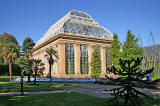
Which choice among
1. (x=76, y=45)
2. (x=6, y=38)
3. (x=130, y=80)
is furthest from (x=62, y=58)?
(x=6, y=38)

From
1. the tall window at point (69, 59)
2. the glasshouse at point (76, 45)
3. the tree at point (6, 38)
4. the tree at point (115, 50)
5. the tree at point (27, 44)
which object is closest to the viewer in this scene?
the tree at point (115, 50)

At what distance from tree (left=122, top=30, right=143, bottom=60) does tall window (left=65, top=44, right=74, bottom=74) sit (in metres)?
14.1

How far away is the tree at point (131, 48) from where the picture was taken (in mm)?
35091

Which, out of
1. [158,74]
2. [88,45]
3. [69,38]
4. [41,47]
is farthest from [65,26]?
[158,74]

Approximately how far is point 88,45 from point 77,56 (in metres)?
5.22

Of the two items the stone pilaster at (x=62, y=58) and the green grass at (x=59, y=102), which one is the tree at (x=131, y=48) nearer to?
the stone pilaster at (x=62, y=58)

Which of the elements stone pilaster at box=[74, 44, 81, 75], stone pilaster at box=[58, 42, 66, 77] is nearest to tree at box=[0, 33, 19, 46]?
stone pilaster at box=[58, 42, 66, 77]

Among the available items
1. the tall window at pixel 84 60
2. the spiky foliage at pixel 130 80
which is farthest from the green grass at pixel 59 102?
the tall window at pixel 84 60

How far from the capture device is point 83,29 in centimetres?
4594

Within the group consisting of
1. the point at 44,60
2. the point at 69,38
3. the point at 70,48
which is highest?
the point at 69,38

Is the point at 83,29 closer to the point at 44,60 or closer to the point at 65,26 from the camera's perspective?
the point at 65,26

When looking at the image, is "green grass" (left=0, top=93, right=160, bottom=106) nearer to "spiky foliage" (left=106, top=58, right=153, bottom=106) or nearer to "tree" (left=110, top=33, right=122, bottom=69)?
"spiky foliage" (left=106, top=58, right=153, bottom=106)

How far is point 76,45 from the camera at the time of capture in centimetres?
4300

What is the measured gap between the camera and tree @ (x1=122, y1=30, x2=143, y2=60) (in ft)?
115
